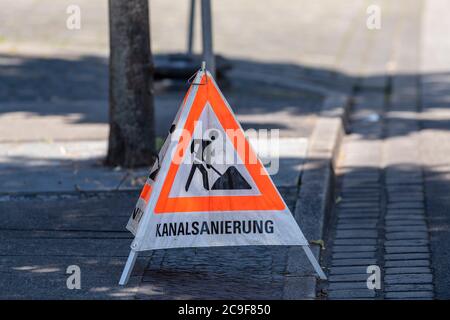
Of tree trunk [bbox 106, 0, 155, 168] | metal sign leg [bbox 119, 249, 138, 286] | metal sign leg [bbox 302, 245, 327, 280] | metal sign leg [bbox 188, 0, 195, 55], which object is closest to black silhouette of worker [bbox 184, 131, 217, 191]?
metal sign leg [bbox 119, 249, 138, 286]

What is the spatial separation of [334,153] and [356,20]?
9722mm

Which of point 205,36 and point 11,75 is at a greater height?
point 205,36

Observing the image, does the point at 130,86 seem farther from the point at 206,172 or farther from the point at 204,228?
the point at 204,228

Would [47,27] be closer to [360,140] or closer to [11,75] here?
[11,75]

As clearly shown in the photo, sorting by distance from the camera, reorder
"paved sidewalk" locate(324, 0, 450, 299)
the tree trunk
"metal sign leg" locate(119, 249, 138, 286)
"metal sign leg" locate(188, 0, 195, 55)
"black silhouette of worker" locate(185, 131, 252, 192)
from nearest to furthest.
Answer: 1. "metal sign leg" locate(119, 249, 138, 286)
2. "black silhouette of worker" locate(185, 131, 252, 192)
3. "paved sidewalk" locate(324, 0, 450, 299)
4. the tree trunk
5. "metal sign leg" locate(188, 0, 195, 55)

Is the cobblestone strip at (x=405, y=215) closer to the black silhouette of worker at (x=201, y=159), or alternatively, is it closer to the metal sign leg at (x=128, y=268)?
the black silhouette of worker at (x=201, y=159)

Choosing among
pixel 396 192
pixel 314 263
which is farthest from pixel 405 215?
pixel 314 263

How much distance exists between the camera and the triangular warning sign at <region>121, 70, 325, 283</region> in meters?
6.24

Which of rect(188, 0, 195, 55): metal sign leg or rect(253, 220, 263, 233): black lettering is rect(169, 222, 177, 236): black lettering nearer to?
rect(253, 220, 263, 233): black lettering

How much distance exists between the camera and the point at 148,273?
21.4 feet

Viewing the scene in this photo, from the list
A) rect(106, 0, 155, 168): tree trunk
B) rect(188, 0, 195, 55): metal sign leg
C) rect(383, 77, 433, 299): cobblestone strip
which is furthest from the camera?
rect(188, 0, 195, 55): metal sign leg

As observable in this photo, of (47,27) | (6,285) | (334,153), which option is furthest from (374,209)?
(47,27)

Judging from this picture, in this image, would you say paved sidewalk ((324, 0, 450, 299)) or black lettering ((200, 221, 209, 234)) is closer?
black lettering ((200, 221, 209, 234))
